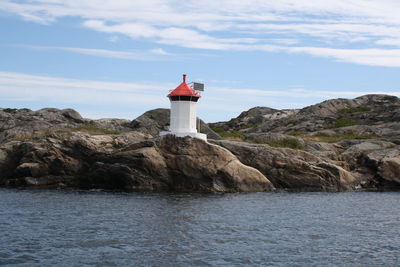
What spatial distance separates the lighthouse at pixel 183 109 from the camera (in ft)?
152

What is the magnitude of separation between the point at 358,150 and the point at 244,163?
49.7 feet

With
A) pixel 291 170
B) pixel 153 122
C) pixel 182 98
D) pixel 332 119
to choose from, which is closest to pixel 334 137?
pixel 332 119

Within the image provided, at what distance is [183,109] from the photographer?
46.7m

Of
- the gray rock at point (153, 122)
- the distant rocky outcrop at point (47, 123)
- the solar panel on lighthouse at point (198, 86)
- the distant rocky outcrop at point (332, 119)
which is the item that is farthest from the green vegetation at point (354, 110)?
the solar panel on lighthouse at point (198, 86)

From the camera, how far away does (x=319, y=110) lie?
9238 centimetres

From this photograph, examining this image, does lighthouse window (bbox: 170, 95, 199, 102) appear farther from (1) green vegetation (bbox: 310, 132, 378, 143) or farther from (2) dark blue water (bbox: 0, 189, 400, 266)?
(1) green vegetation (bbox: 310, 132, 378, 143)

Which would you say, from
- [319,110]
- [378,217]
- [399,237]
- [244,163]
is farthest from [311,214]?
[319,110]

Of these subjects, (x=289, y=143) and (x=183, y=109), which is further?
(x=289, y=143)

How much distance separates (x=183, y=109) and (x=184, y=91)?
5.59 feet

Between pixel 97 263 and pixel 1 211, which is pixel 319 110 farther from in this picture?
pixel 97 263

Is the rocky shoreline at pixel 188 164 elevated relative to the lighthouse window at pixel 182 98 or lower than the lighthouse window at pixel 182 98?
lower

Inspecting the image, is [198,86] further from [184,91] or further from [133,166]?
[133,166]

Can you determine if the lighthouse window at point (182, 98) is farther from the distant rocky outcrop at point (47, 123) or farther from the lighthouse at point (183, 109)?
the distant rocky outcrop at point (47, 123)

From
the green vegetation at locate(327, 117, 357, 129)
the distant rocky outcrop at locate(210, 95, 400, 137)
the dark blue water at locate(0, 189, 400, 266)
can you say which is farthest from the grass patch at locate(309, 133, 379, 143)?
the dark blue water at locate(0, 189, 400, 266)
